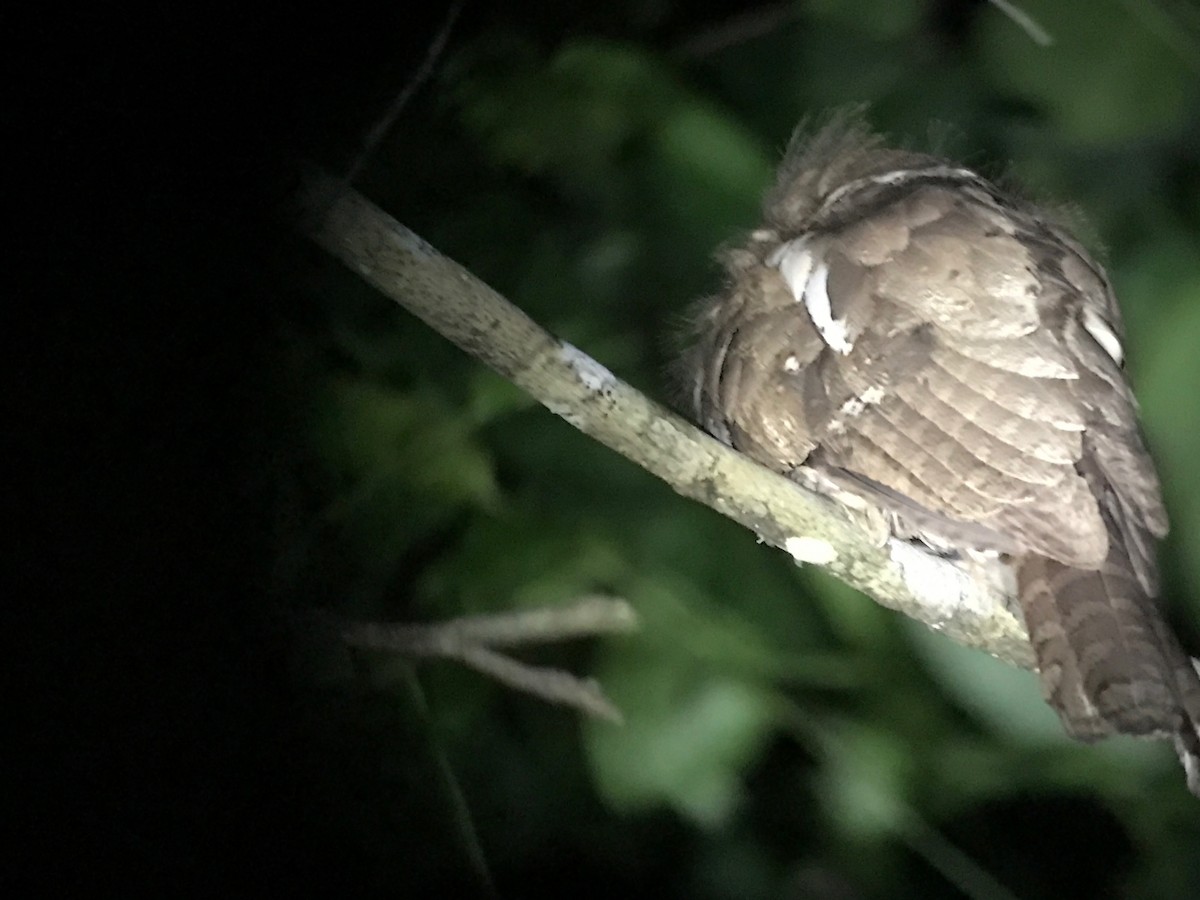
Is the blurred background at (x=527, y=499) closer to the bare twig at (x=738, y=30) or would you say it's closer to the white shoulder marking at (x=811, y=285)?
the bare twig at (x=738, y=30)

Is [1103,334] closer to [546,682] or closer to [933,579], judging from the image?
[933,579]

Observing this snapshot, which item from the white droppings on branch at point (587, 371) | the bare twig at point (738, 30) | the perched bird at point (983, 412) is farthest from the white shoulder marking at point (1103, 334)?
the bare twig at point (738, 30)

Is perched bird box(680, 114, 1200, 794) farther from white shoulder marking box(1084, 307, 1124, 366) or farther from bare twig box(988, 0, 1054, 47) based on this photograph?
bare twig box(988, 0, 1054, 47)

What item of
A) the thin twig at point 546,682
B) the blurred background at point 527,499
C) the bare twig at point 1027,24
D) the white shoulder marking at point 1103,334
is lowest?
the thin twig at point 546,682

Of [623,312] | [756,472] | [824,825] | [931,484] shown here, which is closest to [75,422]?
[756,472]

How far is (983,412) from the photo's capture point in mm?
757

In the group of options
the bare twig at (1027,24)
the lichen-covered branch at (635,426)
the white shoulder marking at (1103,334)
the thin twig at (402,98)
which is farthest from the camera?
the bare twig at (1027,24)

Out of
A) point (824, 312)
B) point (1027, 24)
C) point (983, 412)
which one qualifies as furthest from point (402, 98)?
point (1027, 24)

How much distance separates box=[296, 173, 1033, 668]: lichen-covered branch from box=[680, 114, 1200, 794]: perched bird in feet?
0.15

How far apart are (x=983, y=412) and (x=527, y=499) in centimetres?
44

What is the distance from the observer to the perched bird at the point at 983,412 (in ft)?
2.35

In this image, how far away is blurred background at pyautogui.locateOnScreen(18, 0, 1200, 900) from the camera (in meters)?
0.49

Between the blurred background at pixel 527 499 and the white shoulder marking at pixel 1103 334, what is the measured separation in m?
0.29

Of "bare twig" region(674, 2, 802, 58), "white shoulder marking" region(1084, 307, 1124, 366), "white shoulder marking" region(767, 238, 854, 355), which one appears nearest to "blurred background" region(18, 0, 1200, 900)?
"bare twig" region(674, 2, 802, 58)
